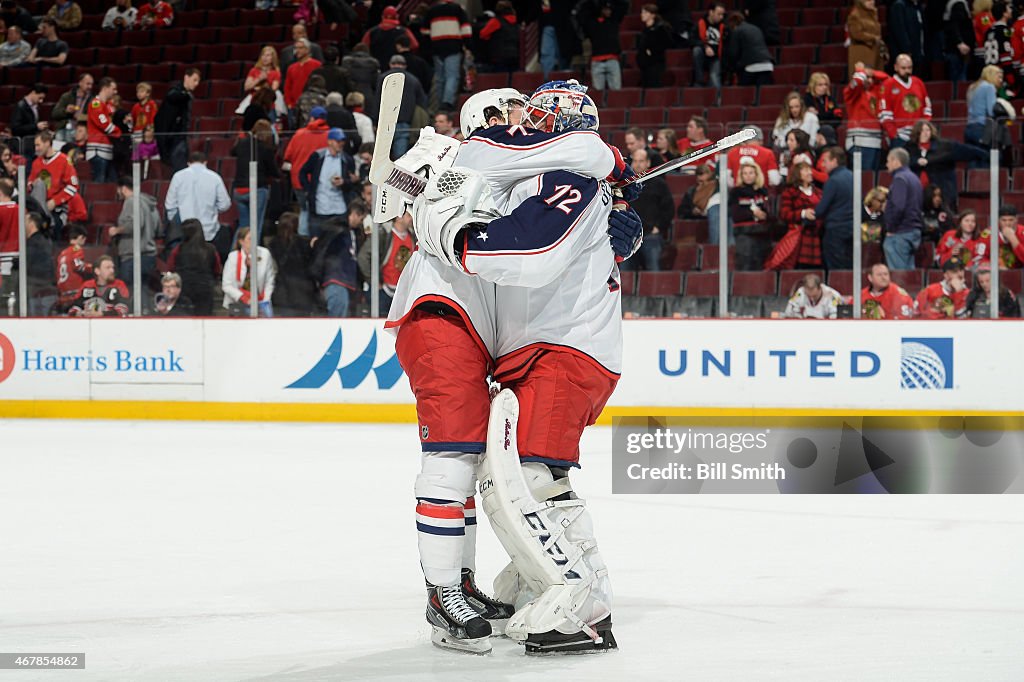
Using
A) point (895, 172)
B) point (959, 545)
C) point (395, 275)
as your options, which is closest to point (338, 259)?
point (395, 275)

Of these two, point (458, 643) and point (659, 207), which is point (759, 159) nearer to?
point (659, 207)

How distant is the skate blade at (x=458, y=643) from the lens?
3.44m

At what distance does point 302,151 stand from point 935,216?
3984 millimetres

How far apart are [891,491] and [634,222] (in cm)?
322

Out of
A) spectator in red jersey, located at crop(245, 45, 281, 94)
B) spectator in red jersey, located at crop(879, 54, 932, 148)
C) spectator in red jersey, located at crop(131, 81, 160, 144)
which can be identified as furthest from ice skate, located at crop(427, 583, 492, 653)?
spectator in red jersey, located at crop(131, 81, 160, 144)

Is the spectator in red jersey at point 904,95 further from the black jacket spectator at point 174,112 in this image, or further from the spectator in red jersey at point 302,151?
the black jacket spectator at point 174,112

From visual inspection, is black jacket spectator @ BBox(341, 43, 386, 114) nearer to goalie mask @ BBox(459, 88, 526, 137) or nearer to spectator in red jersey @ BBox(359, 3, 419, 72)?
spectator in red jersey @ BBox(359, 3, 419, 72)

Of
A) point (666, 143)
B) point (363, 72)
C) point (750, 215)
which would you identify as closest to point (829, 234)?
point (750, 215)

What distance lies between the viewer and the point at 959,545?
4.99m

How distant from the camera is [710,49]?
12.0 m

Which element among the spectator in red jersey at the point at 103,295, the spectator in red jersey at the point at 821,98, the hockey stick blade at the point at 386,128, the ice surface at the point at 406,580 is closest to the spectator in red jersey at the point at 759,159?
the spectator in red jersey at the point at 821,98

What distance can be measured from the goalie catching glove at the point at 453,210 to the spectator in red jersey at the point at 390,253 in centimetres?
555

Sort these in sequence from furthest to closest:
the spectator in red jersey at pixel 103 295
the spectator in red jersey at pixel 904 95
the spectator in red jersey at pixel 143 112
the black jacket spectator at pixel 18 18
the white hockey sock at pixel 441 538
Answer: the black jacket spectator at pixel 18 18, the spectator in red jersey at pixel 143 112, the spectator in red jersey at pixel 904 95, the spectator in red jersey at pixel 103 295, the white hockey sock at pixel 441 538

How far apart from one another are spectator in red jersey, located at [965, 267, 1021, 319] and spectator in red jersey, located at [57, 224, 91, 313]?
5.72 metres
